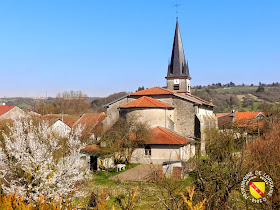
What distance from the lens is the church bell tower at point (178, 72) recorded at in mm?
40031

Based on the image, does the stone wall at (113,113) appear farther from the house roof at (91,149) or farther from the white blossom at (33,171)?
the white blossom at (33,171)

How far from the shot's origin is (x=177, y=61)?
40344mm

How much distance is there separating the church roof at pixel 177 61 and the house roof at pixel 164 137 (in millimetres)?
12099

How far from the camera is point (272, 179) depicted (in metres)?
9.84

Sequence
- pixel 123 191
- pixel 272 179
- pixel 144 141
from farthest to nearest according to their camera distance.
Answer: pixel 144 141 → pixel 123 191 → pixel 272 179

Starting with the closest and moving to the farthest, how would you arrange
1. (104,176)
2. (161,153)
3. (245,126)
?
(245,126) → (104,176) → (161,153)

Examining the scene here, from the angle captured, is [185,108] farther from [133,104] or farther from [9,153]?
[9,153]

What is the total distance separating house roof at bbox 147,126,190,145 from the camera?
27.7 meters

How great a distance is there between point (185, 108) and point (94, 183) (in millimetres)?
15072

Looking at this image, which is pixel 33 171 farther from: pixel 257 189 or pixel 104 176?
pixel 104 176

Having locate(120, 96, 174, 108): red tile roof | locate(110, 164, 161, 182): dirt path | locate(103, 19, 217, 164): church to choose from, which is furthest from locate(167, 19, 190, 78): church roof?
locate(110, 164, 161, 182): dirt path

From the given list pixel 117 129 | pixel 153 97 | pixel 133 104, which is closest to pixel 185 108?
pixel 153 97

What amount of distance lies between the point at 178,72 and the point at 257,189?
102 ft

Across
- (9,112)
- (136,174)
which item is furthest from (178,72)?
(9,112)
